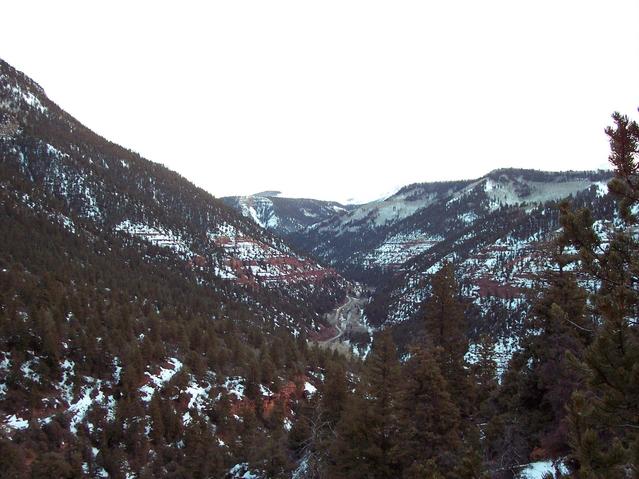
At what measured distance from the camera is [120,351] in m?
41.7

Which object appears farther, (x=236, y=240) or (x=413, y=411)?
(x=236, y=240)

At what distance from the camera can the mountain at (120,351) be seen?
30.0 meters

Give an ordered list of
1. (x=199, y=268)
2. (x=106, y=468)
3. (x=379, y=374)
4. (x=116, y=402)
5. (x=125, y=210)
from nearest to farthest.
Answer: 1. (x=379, y=374)
2. (x=106, y=468)
3. (x=116, y=402)
4. (x=199, y=268)
5. (x=125, y=210)

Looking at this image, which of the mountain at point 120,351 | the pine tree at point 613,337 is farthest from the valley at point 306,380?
the mountain at point 120,351

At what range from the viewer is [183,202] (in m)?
183

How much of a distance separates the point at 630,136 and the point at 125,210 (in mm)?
155621

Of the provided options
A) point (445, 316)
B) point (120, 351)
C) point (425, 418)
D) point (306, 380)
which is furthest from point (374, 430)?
point (306, 380)

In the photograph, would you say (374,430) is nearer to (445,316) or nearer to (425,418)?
(425,418)

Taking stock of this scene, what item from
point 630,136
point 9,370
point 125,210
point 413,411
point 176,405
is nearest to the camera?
point 630,136

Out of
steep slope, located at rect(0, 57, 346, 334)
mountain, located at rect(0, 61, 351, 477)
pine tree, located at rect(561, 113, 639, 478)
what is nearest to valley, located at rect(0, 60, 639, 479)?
pine tree, located at rect(561, 113, 639, 478)

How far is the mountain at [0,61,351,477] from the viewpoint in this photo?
30.0 meters

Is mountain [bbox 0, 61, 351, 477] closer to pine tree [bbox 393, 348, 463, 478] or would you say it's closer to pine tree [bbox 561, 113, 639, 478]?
pine tree [bbox 393, 348, 463, 478]

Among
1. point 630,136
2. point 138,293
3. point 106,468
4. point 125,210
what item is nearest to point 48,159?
point 125,210

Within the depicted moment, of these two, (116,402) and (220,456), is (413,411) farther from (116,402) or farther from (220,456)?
(116,402)
